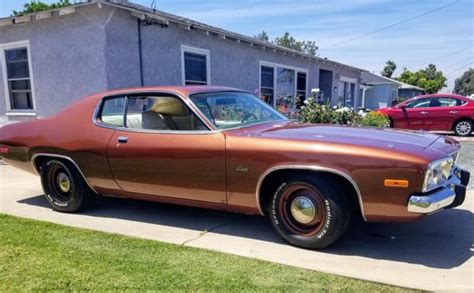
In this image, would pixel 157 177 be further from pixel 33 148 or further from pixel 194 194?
pixel 33 148

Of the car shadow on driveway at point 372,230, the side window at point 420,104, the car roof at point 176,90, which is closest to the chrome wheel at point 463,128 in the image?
the side window at point 420,104

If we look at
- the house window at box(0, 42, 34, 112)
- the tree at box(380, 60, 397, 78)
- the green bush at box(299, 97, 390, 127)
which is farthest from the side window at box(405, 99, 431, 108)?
the tree at box(380, 60, 397, 78)

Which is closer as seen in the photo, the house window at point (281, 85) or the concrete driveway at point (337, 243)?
the concrete driveway at point (337, 243)

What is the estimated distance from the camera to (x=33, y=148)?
5242 mm

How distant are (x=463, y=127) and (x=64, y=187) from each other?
12653 mm

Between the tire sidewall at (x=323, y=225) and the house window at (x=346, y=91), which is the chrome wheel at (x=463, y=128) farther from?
the tire sidewall at (x=323, y=225)

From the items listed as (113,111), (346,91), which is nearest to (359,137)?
(113,111)

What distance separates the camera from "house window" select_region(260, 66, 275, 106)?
15734 millimetres

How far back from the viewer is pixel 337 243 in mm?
3938

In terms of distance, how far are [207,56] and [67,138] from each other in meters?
7.78

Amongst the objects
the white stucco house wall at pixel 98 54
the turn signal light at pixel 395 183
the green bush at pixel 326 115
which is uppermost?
the white stucco house wall at pixel 98 54

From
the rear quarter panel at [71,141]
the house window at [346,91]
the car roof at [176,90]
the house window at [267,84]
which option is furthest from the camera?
the house window at [346,91]

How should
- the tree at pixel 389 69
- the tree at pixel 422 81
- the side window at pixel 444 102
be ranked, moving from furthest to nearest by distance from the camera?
the tree at pixel 389 69, the tree at pixel 422 81, the side window at pixel 444 102

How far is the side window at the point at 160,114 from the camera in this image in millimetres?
4379
